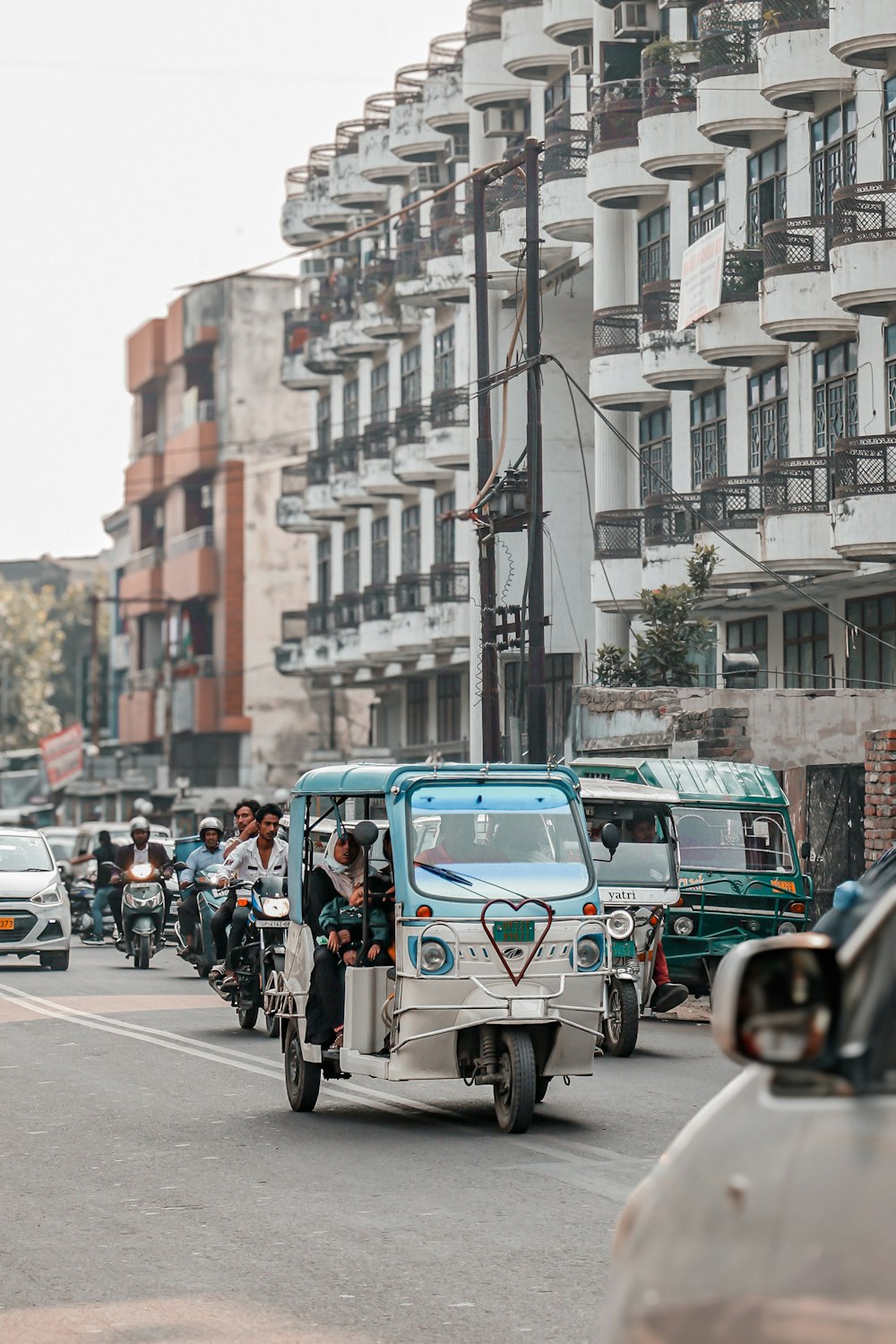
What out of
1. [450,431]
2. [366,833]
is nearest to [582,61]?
[450,431]

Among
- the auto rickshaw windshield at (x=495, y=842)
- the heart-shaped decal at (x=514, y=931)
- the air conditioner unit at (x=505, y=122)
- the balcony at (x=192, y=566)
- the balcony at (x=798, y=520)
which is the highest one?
the air conditioner unit at (x=505, y=122)

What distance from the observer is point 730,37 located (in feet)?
111

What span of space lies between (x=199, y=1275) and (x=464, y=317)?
45.7m

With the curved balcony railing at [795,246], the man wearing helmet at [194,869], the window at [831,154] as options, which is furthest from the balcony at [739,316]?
the man wearing helmet at [194,869]

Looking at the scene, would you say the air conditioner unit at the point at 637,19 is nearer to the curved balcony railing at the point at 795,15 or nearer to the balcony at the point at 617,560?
the balcony at the point at 617,560

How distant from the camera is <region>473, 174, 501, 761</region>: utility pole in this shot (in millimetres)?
32031

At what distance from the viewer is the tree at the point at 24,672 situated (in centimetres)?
10581

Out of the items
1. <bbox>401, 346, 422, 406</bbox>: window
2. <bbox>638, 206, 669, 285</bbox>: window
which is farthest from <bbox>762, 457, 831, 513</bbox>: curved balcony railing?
<bbox>401, 346, 422, 406</bbox>: window

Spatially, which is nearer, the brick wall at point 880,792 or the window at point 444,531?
the brick wall at point 880,792

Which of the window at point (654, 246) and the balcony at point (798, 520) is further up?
the window at point (654, 246)

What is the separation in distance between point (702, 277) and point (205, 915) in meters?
17.4

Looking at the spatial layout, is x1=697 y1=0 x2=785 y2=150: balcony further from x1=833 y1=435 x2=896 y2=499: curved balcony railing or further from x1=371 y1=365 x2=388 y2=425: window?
x1=371 y1=365 x2=388 y2=425: window

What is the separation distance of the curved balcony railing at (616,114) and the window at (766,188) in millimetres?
3911

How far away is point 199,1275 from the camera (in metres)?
8.11
